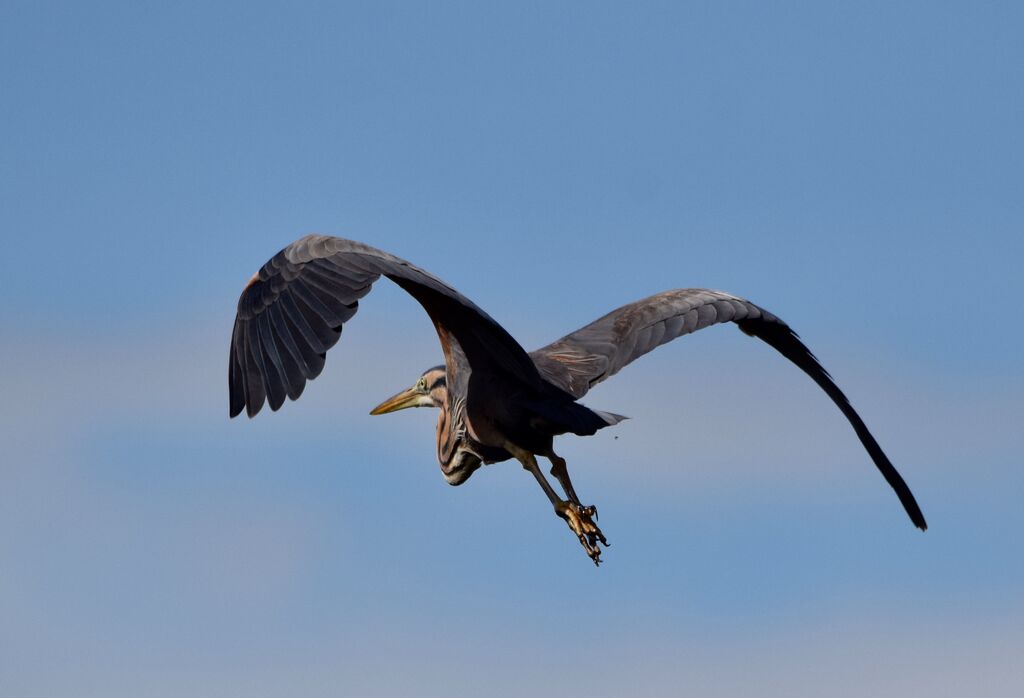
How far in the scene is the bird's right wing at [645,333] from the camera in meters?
13.4

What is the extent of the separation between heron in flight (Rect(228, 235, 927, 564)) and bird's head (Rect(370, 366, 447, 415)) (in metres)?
0.01

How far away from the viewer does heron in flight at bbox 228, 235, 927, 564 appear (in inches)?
421

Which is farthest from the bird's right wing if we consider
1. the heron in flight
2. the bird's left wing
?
the bird's left wing

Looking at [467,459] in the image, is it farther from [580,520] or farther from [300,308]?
[300,308]

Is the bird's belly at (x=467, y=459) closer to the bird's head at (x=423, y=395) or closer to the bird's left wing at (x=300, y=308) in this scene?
the bird's head at (x=423, y=395)

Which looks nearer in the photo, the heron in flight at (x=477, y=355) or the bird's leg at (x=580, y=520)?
the heron in flight at (x=477, y=355)

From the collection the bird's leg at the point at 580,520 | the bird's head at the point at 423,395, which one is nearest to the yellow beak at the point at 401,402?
the bird's head at the point at 423,395

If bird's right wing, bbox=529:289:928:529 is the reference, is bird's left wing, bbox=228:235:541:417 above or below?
below

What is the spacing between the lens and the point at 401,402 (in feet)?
47.7

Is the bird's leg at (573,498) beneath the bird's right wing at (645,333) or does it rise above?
beneath

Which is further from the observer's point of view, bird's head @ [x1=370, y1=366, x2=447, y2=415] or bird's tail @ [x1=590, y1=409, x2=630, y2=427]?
bird's head @ [x1=370, y1=366, x2=447, y2=415]

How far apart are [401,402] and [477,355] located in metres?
1.93

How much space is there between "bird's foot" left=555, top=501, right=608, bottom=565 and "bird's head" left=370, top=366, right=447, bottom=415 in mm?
1528

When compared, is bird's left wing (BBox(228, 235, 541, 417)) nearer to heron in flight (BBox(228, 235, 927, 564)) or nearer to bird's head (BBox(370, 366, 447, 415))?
heron in flight (BBox(228, 235, 927, 564))
